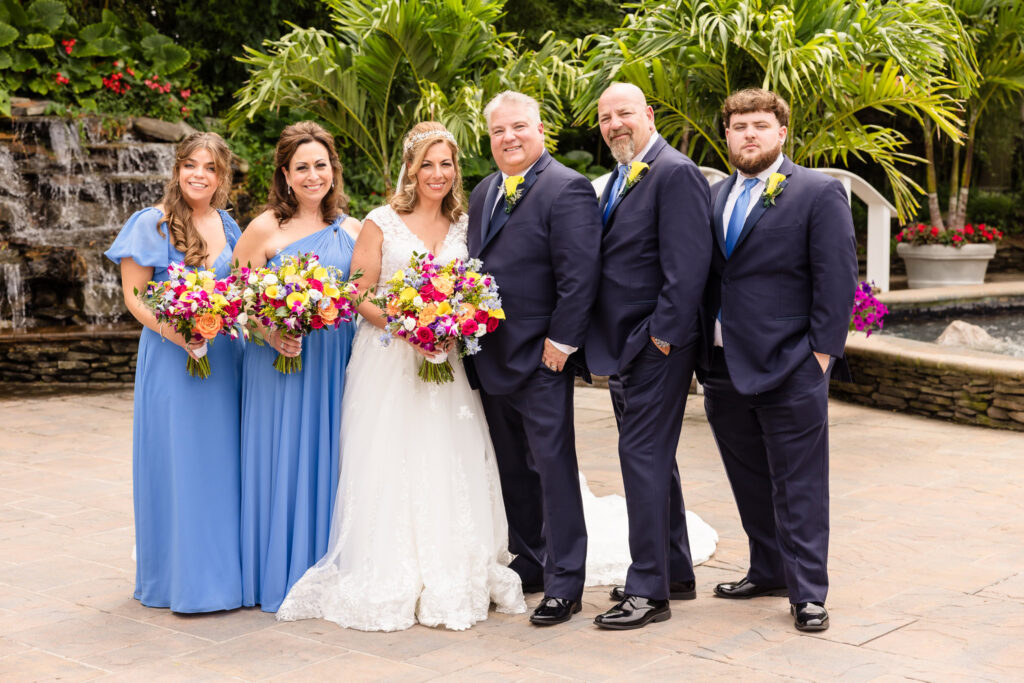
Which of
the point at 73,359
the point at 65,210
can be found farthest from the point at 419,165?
the point at 65,210

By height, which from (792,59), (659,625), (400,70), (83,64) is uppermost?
(83,64)

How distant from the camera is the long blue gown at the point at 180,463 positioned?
4.66 metres

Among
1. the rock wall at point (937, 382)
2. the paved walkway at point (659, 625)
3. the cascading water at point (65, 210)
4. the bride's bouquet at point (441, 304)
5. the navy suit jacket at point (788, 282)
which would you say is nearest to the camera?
the paved walkway at point (659, 625)

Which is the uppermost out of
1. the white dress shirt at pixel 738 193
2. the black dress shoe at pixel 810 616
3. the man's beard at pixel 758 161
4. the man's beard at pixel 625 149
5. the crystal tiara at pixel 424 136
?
the crystal tiara at pixel 424 136

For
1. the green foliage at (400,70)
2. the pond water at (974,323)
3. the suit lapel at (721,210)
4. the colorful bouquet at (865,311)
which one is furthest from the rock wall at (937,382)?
the suit lapel at (721,210)

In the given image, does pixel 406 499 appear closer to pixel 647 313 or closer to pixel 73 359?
pixel 647 313

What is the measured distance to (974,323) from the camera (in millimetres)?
13695

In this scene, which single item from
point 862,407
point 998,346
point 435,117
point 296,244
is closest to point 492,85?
point 435,117

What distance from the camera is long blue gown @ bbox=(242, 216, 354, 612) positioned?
184 inches

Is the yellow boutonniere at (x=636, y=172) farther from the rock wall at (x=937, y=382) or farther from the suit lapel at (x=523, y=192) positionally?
the rock wall at (x=937, y=382)

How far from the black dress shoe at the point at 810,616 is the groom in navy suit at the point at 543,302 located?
0.84 meters

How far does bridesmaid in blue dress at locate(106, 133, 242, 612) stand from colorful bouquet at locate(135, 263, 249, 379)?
178 mm

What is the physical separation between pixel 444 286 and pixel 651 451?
1019 millimetres

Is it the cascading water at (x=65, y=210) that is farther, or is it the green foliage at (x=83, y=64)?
the green foliage at (x=83, y=64)
